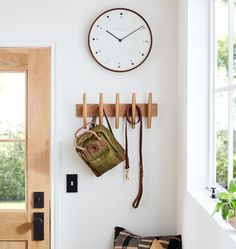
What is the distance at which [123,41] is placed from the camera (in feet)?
7.77

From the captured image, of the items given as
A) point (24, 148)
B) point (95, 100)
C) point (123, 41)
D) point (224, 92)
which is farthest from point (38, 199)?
point (224, 92)

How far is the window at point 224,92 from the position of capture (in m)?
1.71

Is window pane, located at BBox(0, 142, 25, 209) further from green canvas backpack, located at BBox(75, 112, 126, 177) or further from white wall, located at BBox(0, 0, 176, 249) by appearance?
green canvas backpack, located at BBox(75, 112, 126, 177)

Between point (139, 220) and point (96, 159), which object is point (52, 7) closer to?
point (96, 159)

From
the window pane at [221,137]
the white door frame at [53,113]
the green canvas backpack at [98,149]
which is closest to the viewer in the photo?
the window pane at [221,137]

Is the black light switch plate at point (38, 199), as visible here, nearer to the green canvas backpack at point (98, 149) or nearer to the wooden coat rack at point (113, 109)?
the green canvas backpack at point (98, 149)

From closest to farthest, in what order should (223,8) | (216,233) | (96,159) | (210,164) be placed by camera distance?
(216,233) < (223,8) < (210,164) < (96,159)

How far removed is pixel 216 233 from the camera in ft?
4.97

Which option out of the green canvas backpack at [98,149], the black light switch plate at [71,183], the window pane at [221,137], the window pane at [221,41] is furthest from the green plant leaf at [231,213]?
the black light switch plate at [71,183]

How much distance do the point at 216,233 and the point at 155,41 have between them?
4.17 feet

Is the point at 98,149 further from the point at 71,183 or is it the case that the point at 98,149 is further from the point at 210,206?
the point at 210,206

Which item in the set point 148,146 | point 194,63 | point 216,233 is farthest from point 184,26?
point 216,233

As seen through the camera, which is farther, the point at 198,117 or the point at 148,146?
the point at 148,146

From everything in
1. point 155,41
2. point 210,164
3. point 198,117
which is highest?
point 155,41
